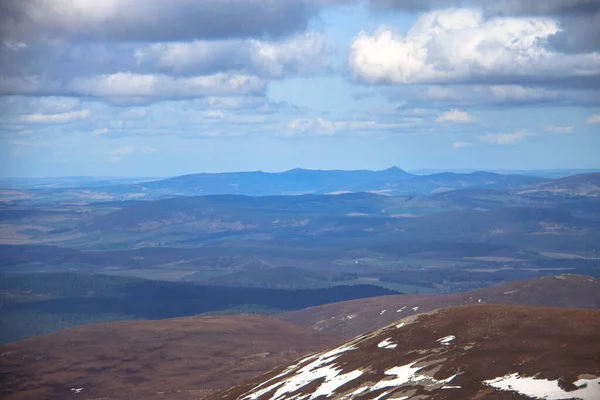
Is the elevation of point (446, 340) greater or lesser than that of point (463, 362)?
lesser

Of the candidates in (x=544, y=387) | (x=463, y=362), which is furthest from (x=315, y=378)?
(x=544, y=387)

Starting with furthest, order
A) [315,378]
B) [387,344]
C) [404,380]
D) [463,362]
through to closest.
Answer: [387,344], [315,378], [404,380], [463,362]

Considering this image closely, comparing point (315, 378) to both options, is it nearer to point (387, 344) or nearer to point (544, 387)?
point (387, 344)

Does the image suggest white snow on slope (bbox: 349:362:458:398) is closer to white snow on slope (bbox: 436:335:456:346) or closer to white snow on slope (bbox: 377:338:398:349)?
white snow on slope (bbox: 436:335:456:346)

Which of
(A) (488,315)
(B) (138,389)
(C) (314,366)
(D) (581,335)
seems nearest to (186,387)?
(B) (138,389)

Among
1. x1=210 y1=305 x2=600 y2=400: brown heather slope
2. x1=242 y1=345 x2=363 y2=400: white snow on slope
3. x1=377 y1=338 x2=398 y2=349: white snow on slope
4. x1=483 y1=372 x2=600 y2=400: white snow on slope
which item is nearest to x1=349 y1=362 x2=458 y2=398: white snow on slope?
x1=210 y1=305 x2=600 y2=400: brown heather slope

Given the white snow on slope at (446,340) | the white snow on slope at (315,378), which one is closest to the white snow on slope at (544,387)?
the white snow on slope at (446,340)
